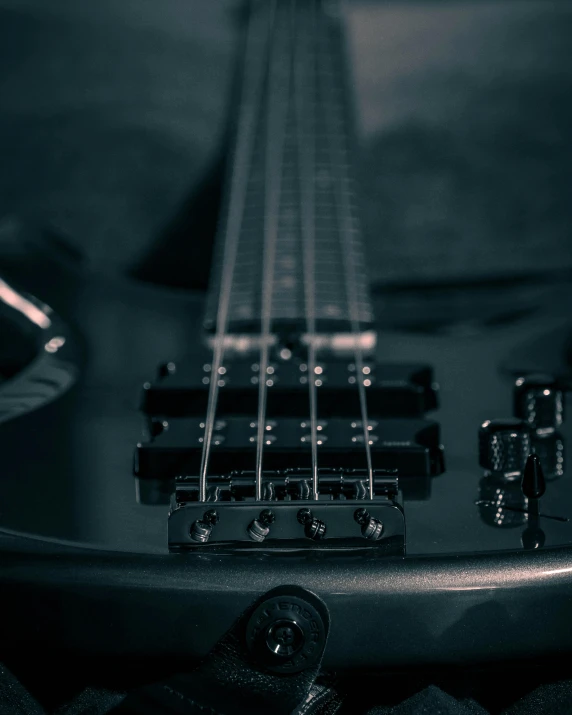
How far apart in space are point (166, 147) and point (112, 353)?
946 mm

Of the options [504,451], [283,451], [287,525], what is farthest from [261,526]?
[504,451]

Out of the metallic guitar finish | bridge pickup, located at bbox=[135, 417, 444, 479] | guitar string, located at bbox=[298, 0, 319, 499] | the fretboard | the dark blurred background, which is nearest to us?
the metallic guitar finish

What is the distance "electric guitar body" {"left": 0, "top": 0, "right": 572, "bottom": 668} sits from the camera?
0.56 meters

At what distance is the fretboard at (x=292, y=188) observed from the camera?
1.05 meters

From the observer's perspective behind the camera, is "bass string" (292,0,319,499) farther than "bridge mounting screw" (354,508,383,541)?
Yes

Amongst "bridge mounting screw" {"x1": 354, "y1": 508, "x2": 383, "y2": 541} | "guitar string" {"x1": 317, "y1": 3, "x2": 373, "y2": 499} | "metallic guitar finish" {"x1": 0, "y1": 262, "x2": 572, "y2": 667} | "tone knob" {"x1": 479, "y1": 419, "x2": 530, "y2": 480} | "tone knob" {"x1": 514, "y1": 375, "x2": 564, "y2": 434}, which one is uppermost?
"guitar string" {"x1": 317, "y1": 3, "x2": 373, "y2": 499}

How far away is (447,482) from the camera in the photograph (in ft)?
2.30

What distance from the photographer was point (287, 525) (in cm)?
58

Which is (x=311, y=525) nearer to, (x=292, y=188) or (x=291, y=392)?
(x=291, y=392)

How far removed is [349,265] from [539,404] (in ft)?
1.33

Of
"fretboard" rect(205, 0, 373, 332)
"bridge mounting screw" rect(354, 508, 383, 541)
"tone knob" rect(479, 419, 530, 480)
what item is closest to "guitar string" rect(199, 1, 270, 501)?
"fretboard" rect(205, 0, 373, 332)

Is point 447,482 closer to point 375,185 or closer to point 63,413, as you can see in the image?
point 63,413

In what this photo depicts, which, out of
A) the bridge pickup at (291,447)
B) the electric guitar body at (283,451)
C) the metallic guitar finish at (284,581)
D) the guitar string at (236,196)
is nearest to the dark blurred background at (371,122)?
the guitar string at (236,196)

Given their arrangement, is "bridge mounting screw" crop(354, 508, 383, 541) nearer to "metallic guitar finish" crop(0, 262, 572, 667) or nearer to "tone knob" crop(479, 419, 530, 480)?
"metallic guitar finish" crop(0, 262, 572, 667)
